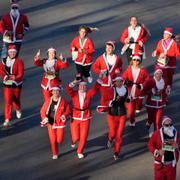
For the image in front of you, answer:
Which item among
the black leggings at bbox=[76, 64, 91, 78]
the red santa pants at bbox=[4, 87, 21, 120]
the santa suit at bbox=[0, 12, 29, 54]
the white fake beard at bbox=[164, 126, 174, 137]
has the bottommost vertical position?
the black leggings at bbox=[76, 64, 91, 78]

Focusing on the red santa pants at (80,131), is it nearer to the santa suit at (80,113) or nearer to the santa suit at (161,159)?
the santa suit at (80,113)

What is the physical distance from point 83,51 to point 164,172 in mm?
6170

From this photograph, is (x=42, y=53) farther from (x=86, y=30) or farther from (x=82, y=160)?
(x=82, y=160)

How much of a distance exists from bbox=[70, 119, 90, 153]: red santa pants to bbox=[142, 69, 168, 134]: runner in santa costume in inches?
69.6

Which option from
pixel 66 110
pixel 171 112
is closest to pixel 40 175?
pixel 66 110

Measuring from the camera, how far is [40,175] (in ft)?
41.8

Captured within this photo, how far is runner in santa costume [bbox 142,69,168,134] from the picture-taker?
1388 cm

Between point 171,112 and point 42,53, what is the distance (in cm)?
608

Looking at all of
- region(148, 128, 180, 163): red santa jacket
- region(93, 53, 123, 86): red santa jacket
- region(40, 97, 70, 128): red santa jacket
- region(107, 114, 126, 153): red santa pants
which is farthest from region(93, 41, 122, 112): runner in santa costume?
region(148, 128, 180, 163): red santa jacket

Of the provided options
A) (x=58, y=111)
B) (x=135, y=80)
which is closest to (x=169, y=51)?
(x=135, y=80)

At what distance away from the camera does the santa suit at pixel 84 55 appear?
16.7 m

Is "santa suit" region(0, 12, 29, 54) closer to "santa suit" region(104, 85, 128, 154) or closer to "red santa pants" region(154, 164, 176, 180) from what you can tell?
"santa suit" region(104, 85, 128, 154)

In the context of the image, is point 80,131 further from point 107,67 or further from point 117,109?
point 107,67

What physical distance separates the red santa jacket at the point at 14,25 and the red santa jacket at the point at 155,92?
17.9 ft
